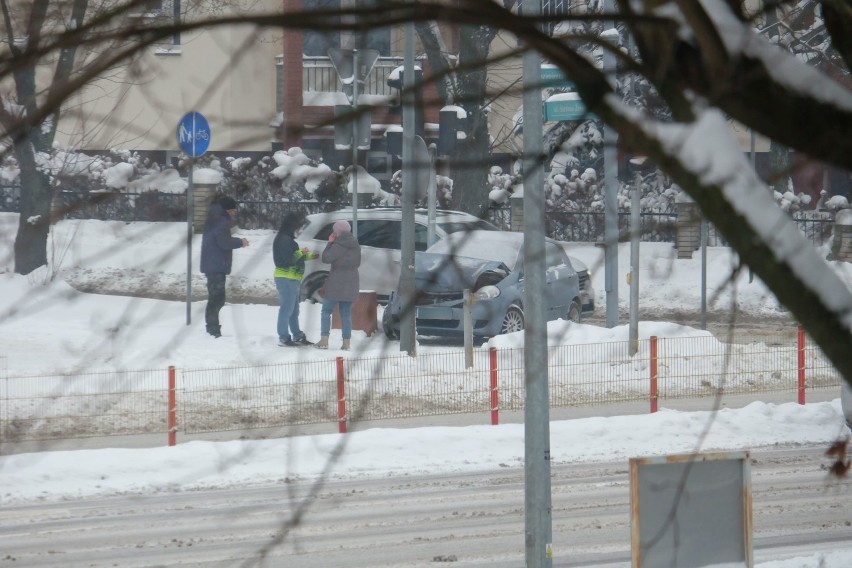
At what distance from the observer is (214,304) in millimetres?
16500

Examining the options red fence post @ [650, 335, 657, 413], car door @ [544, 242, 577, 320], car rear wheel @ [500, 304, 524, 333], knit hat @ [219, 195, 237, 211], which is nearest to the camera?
knit hat @ [219, 195, 237, 211]

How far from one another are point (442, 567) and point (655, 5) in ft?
21.0

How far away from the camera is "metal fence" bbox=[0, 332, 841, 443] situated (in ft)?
42.9

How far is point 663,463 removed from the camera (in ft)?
23.2

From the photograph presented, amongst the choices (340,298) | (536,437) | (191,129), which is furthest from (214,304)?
(191,129)

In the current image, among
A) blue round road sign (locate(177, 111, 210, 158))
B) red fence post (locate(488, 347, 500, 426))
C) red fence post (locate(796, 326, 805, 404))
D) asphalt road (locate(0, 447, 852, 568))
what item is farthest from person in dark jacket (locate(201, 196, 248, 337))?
red fence post (locate(796, 326, 805, 404))

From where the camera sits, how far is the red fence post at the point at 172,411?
12789 mm

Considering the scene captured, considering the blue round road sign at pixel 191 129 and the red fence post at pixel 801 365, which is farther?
the red fence post at pixel 801 365

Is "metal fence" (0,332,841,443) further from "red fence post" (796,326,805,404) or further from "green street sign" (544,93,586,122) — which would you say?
"green street sign" (544,93,586,122)

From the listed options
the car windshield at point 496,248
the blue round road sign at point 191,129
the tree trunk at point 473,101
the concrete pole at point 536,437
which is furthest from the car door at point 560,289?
the blue round road sign at point 191,129

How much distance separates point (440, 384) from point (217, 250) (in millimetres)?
8956

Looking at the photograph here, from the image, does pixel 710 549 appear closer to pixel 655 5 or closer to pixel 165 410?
pixel 655 5

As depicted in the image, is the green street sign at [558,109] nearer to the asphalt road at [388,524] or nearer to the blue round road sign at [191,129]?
the asphalt road at [388,524]

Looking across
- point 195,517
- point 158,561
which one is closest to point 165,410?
point 195,517
